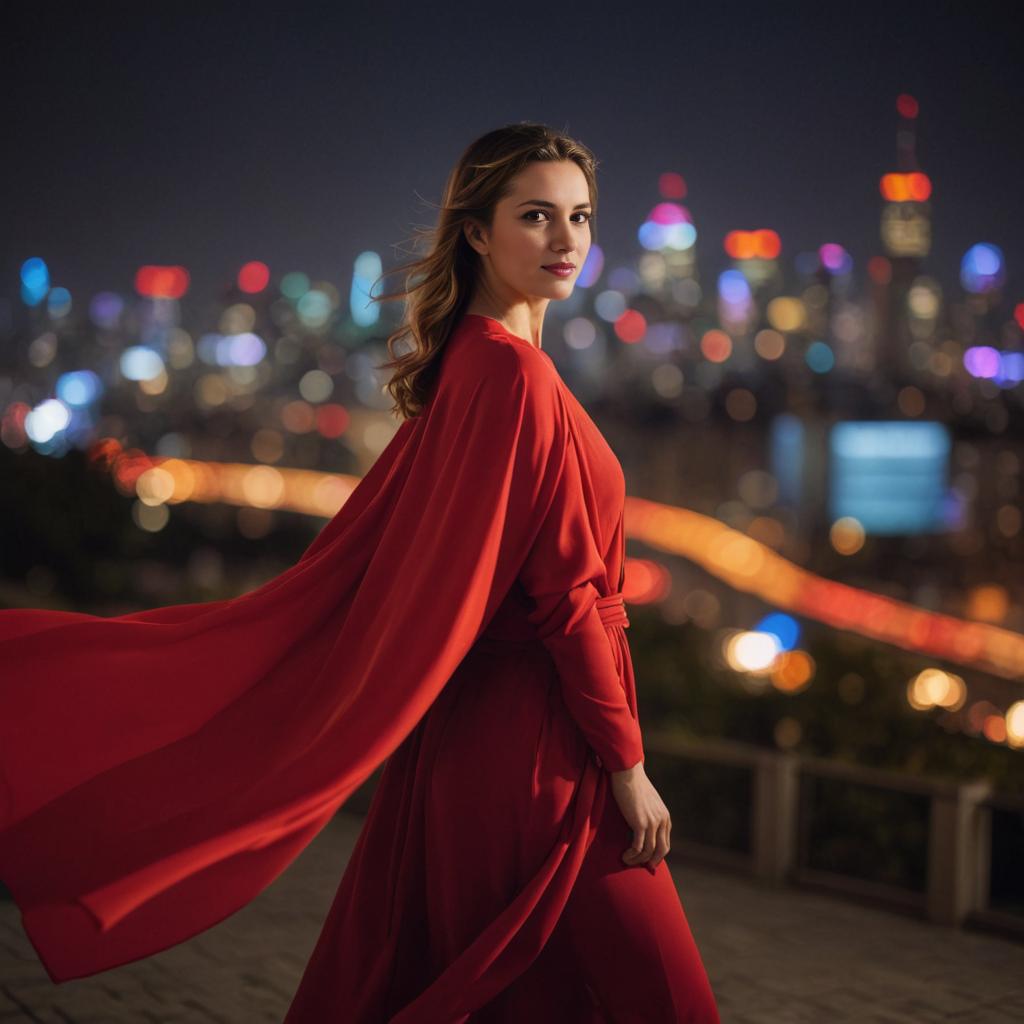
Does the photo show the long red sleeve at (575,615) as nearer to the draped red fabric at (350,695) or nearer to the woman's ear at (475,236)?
the draped red fabric at (350,695)

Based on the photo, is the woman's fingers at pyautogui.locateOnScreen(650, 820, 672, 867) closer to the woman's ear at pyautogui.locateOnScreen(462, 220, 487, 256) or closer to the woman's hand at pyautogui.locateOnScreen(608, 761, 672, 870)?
the woman's hand at pyautogui.locateOnScreen(608, 761, 672, 870)

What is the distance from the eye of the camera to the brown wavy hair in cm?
217

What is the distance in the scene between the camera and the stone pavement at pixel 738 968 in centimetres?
368

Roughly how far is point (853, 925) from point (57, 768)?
11.6 feet

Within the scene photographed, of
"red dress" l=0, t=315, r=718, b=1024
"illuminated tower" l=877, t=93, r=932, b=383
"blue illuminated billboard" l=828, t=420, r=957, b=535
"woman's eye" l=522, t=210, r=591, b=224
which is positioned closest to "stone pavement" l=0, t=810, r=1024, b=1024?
"red dress" l=0, t=315, r=718, b=1024

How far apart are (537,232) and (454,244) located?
5.7 inches

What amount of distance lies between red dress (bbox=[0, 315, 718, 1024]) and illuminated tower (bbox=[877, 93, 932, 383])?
445ft

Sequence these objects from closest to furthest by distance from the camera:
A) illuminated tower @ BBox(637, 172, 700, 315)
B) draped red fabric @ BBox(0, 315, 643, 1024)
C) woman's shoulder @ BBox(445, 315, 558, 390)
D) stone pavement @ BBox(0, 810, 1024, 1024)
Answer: draped red fabric @ BBox(0, 315, 643, 1024), woman's shoulder @ BBox(445, 315, 558, 390), stone pavement @ BBox(0, 810, 1024, 1024), illuminated tower @ BBox(637, 172, 700, 315)

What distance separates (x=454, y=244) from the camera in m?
2.23

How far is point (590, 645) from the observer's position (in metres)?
2.03

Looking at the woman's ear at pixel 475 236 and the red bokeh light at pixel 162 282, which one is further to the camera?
the red bokeh light at pixel 162 282

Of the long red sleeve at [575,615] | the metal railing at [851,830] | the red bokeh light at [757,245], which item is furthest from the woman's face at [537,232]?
the red bokeh light at [757,245]

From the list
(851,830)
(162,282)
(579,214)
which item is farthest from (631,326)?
(579,214)

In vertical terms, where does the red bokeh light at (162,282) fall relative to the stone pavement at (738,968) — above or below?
above
